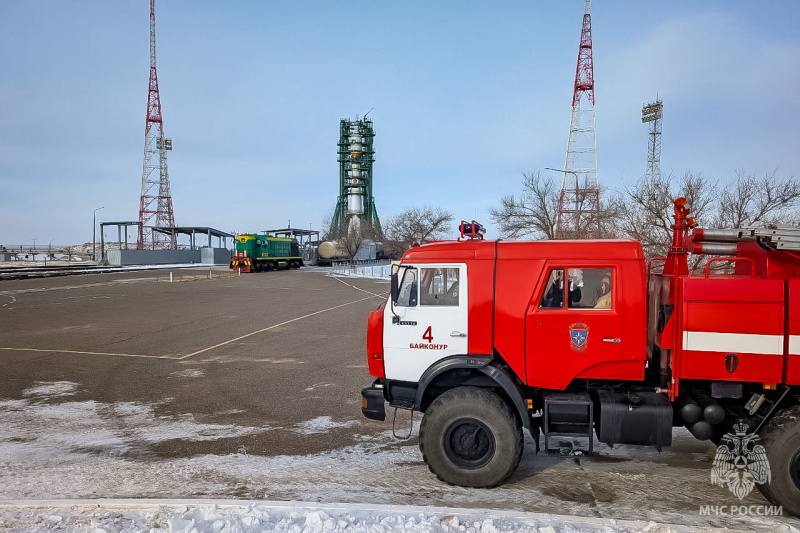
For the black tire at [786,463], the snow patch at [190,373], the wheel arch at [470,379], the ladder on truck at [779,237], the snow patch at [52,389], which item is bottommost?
the snow patch at [190,373]

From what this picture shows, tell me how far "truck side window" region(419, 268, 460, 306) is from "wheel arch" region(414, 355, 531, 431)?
0.62 m

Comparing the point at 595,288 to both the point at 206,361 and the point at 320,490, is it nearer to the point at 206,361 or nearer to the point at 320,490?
the point at 320,490

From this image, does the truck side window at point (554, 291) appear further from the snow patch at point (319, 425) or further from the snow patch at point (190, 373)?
the snow patch at point (190, 373)

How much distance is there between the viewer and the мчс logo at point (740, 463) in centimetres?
473

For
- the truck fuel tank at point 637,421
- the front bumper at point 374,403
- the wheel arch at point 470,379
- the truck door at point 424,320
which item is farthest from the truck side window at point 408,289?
the truck fuel tank at point 637,421

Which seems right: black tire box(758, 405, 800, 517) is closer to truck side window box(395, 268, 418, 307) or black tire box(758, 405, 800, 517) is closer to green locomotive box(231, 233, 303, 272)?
truck side window box(395, 268, 418, 307)

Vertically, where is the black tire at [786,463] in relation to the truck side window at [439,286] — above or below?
below

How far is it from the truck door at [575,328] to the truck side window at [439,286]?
825mm

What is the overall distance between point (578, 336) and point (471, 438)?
149 cm

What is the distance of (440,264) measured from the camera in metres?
5.48

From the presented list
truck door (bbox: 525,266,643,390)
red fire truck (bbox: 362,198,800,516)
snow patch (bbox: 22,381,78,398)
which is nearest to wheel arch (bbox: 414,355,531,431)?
red fire truck (bbox: 362,198,800,516)

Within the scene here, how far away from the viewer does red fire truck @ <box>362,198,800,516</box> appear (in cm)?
467

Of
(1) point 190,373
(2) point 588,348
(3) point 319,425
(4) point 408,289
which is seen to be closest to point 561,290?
(2) point 588,348

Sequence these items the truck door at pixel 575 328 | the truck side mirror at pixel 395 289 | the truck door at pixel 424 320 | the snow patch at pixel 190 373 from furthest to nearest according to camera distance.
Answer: the snow patch at pixel 190 373, the truck side mirror at pixel 395 289, the truck door at pixel 424 320, the truck door at pixel 575 328
